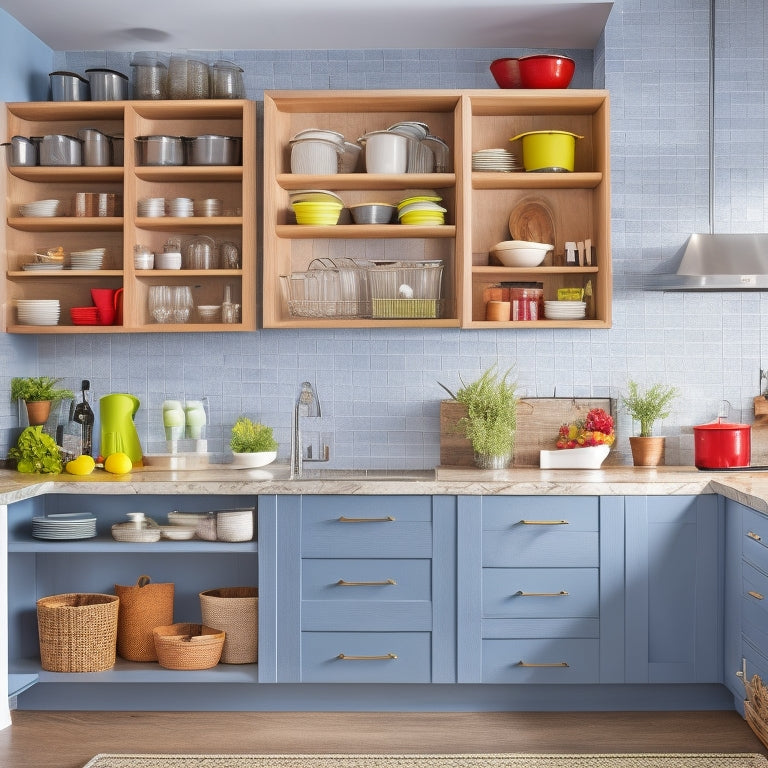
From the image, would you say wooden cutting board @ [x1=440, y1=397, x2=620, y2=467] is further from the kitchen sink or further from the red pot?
the red pot

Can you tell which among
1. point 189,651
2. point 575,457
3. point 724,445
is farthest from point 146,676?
point 724,445

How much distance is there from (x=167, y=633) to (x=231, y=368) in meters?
1.22

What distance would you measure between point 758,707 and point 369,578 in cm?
142

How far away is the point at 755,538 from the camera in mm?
3137

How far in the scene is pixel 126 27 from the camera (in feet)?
13.1

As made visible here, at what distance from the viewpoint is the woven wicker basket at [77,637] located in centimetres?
350

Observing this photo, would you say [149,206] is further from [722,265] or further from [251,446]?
[722,265]

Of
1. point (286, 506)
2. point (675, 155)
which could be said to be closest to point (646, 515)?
point (286, 506)

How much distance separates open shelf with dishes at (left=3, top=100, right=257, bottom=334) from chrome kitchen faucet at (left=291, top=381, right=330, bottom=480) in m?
0.41

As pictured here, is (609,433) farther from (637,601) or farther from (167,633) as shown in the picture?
(167,633)

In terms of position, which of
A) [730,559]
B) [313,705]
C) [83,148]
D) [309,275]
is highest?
[83,148]

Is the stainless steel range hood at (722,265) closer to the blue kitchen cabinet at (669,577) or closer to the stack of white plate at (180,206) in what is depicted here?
the blue kitchen cabinet at (669,577)

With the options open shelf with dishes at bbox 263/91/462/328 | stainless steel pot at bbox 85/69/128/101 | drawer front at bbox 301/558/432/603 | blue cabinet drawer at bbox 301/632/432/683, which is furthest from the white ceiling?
blue cabinet drawer at bbox 301/632/432/683

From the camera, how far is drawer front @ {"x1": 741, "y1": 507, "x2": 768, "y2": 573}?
305 cm
